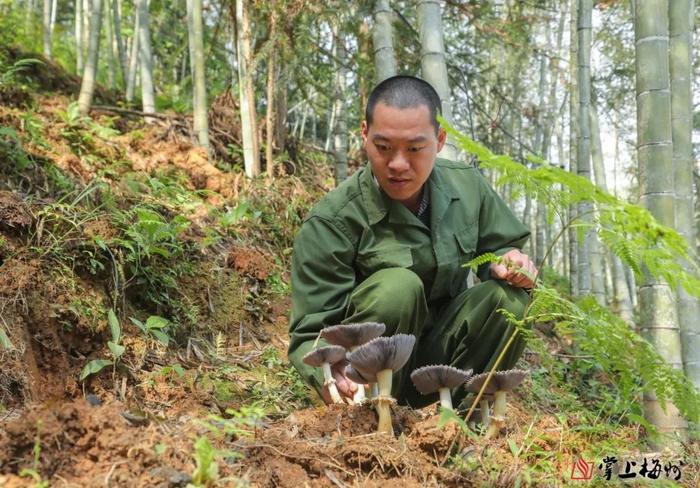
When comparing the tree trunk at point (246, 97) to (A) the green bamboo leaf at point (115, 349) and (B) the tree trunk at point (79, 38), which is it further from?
(B) the tree trunk at point (79, 38)

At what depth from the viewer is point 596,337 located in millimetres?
2014

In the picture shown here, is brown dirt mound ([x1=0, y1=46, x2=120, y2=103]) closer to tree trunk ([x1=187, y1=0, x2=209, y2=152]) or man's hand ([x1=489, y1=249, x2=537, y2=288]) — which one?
tree trunk ([x1=187, y1=0, x2=209, y2=152])

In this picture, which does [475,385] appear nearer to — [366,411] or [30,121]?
[366,411]

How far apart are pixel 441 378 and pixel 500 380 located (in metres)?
0.24

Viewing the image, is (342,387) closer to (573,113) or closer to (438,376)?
(438,376)

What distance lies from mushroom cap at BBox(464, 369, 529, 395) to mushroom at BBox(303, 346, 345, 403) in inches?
20.8

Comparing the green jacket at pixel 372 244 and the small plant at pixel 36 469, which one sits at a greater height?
the green jacket at pixel 372 244

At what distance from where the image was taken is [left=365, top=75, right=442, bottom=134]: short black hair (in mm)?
2559

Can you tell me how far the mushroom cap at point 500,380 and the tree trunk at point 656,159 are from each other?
1.12 metres

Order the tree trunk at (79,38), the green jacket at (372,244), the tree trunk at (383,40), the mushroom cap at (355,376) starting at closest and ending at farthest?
the mushroom cap at (355,376), the green jacket at (372,244), the tree trunk at (383,40), the tree trunk at (79,38)

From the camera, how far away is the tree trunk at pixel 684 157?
3.74 meters

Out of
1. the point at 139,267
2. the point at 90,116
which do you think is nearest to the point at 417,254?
the point at 139,267

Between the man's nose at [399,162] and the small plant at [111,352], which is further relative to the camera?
the small plant at [111,352]

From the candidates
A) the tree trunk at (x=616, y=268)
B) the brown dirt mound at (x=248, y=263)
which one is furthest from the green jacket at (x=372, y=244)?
the tree trunk at (x=616, y=268)
